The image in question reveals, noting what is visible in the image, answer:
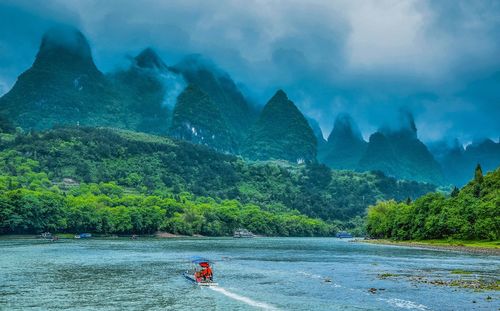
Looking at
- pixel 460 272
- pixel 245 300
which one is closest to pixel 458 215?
pixel 460 272

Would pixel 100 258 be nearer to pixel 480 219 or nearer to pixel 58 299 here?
pixel 58 299

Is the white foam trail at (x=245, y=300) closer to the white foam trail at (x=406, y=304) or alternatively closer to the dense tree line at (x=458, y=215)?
the white foam trail at (x=406, y=304)

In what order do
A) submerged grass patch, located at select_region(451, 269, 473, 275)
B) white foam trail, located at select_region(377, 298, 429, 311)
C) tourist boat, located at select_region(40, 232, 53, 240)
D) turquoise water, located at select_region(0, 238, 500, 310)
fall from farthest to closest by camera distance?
tourist boat, located at select_region(40, 232, 53, 240) < submerged grass patch, located at select_region(451, 269, 473, 275) < turquoise water, located at select_region(0, 238, 500, 310) < white foam trail, located at select_region(377, 298, 429, 311)

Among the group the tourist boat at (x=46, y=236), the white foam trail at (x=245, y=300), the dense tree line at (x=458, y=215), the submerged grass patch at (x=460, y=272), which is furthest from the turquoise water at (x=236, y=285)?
the tourist boat at (x=46, y=236)

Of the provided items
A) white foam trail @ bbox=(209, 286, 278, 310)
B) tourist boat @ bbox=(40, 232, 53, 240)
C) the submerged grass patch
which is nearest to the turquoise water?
white foam trail @ bbox=(209, 286, 278, 310)

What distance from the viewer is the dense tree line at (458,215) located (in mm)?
150750

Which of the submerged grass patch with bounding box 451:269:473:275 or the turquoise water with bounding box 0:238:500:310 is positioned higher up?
the submerged grass patch with bounding box 451:269:473:275

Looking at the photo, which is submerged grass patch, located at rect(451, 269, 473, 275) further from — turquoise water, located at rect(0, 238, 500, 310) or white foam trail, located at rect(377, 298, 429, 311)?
white foam trail, located at rect(377, 298, 429, 311)

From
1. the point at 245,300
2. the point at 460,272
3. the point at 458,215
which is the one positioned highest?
the point at 458,215

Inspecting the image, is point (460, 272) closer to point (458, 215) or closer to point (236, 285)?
point (236, 285)

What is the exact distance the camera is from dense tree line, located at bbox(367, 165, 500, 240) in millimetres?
150750

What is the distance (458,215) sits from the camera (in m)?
161

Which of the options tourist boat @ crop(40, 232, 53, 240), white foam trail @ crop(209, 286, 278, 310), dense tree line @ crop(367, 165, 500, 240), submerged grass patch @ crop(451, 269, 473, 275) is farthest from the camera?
tourist boat @ crop(40, 232, 53, 240)

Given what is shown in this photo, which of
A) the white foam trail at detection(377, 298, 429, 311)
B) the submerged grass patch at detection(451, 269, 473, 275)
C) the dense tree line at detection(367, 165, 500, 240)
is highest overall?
the dense tree line at detection(367, 165, 500, 240)
